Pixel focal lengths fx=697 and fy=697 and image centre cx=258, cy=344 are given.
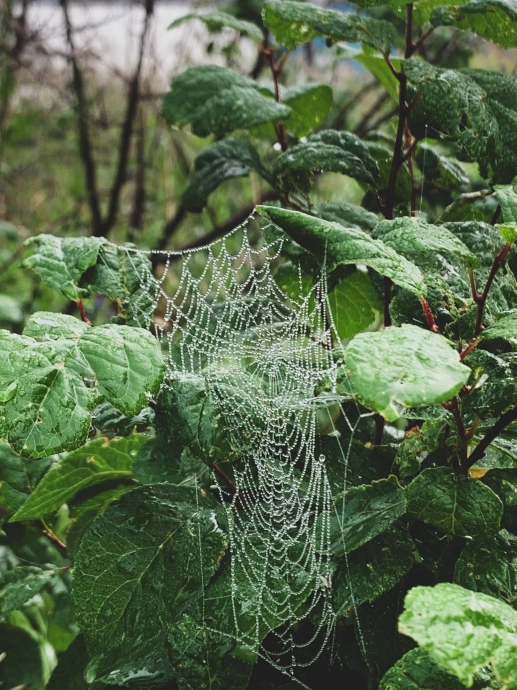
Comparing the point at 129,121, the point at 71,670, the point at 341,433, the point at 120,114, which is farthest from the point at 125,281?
the point at 120,114

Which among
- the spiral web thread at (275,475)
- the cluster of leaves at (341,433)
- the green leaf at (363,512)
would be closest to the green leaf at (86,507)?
the cluster of leaves at (341,433)

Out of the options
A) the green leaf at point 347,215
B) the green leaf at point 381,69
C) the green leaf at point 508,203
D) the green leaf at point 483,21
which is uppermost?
the green leaf at point 483,21

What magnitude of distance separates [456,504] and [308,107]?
0.56m

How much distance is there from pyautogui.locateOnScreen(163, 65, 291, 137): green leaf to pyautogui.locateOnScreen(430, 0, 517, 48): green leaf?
0.18m

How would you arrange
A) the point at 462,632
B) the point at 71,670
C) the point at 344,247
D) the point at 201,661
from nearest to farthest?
the point at 462,632 < the point at 344,247 < the point at 201,661 < the point at 71,670

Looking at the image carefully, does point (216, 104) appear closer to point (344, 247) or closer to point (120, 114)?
point (344, 247)

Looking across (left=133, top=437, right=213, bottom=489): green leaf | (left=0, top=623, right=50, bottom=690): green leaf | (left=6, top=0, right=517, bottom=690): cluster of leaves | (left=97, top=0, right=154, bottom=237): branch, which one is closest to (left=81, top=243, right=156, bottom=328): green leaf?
(left=6, top=0, right=517, bottom=690): cluster of leaves

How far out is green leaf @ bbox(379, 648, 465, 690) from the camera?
43 cm

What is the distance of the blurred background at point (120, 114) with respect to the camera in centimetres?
181

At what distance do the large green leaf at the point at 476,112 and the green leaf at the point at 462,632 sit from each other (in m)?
0.38

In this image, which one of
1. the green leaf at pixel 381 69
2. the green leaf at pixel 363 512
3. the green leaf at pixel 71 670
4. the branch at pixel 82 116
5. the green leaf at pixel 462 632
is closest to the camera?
the green leaf at pixel 462 632

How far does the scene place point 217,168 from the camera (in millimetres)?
833

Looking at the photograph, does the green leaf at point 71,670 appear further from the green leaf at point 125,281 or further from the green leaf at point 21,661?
the green leaf at point 125,281

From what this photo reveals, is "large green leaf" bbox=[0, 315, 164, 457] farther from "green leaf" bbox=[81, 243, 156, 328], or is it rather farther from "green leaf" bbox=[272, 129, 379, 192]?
"green leaf" bbox=[272, 129, 379, 192]
